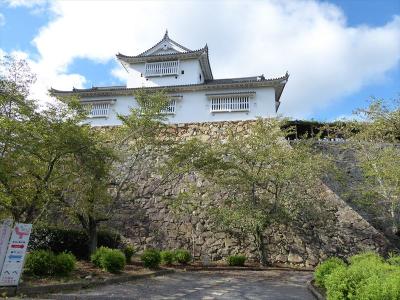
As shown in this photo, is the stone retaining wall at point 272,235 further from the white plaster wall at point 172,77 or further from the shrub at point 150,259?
the white plaster wall at point 172,77

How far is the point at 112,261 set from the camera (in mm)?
10375

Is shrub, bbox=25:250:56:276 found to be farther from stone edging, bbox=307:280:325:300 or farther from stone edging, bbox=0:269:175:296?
stone edging, bbox=307:280:325:300

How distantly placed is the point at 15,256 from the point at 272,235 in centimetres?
1193

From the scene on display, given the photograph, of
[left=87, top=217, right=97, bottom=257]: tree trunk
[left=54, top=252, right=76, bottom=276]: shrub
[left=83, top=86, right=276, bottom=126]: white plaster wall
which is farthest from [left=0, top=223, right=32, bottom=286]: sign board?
[left=83, top=86, right=276, bottom=126]: white plaster wall

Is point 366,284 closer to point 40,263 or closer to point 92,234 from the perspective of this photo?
point 40,263

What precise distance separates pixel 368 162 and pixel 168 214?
965 centimetres

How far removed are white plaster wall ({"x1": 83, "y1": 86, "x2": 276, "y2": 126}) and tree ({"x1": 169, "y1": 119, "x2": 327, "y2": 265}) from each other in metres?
5.45

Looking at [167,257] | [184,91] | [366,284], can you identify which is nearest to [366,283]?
[366,284]

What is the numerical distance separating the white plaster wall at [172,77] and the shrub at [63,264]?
54.5 feet

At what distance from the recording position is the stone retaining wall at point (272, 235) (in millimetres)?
16031

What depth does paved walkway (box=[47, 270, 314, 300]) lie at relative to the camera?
801 cm

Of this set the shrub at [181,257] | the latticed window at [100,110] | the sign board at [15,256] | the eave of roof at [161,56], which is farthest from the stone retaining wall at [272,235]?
the eave of roof at [161,56]

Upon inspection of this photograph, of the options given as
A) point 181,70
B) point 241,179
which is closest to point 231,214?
point 241,179

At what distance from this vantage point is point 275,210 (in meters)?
14.8
